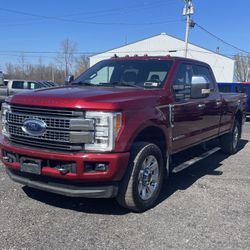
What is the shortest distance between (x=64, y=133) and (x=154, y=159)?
1368 mm

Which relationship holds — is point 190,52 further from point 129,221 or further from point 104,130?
point 104,130

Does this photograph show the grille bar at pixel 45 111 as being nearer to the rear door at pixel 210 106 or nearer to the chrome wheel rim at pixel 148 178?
the chrome wheel rim at pixel 148 178

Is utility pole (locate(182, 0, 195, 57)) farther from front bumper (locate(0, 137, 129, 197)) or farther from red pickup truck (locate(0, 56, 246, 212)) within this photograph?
front bumper (locate(0, 137, 129, 197))

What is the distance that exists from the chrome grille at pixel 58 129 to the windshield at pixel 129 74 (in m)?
1.52

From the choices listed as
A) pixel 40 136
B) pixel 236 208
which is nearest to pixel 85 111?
pixel 40 136

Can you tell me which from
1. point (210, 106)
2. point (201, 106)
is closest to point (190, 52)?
point (210, 106)

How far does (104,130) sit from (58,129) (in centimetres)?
54

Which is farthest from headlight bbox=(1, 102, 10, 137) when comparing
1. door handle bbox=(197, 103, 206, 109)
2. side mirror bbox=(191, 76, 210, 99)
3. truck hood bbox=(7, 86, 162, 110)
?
door handle bbox=(197, 103, 206, 109)

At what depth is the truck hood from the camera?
4.15 m

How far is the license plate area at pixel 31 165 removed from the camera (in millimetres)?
4352

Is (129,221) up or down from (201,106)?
down

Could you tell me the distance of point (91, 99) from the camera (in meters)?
4.21

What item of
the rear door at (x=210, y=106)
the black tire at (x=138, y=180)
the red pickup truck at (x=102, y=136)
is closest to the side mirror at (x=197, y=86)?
the red pickup truck at (x=102, y=136)

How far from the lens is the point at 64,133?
421 cm
